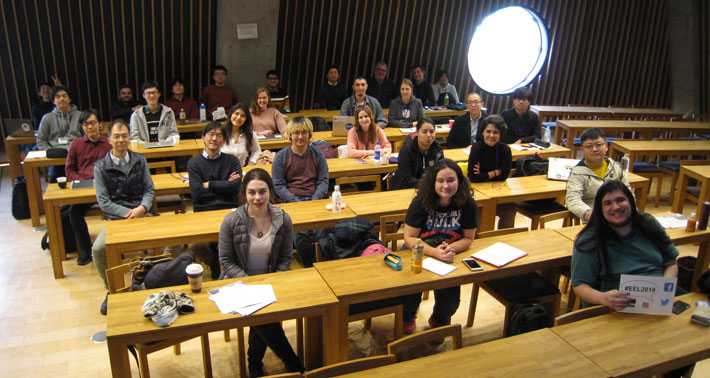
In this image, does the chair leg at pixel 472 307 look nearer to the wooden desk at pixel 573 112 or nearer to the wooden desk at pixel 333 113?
the wooden desk at pixel 333 113

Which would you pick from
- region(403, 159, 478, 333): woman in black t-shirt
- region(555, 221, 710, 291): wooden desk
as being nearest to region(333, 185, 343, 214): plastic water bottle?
region(403, 159, 478, 333): woman in black t-shirt

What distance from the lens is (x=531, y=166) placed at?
18.9 ft

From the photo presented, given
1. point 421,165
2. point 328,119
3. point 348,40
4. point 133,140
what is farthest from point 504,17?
point 133,140

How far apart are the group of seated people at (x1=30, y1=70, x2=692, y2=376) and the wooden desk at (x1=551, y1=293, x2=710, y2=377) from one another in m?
0.16

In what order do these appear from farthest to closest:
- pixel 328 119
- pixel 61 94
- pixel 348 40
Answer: pixel 348 40, pixel 328 119, pixel 61 94

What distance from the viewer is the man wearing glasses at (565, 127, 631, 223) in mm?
4500

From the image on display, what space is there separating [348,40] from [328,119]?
1.94m

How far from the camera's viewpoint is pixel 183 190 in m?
5.00

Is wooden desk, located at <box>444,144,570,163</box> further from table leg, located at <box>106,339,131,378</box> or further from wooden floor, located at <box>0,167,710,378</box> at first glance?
table leg, located at <box>106,339,131,378</box>

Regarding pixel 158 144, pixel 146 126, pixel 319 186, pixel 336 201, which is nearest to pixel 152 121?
pixel 146 126

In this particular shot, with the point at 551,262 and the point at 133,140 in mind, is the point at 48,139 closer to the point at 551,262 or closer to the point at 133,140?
the point at 133,140

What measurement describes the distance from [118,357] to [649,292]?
9.31ft

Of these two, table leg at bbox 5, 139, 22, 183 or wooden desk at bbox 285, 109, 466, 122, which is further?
wooden desk at bbox 285, 109, 466, 122

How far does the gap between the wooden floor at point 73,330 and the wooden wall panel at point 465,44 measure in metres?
5.35
